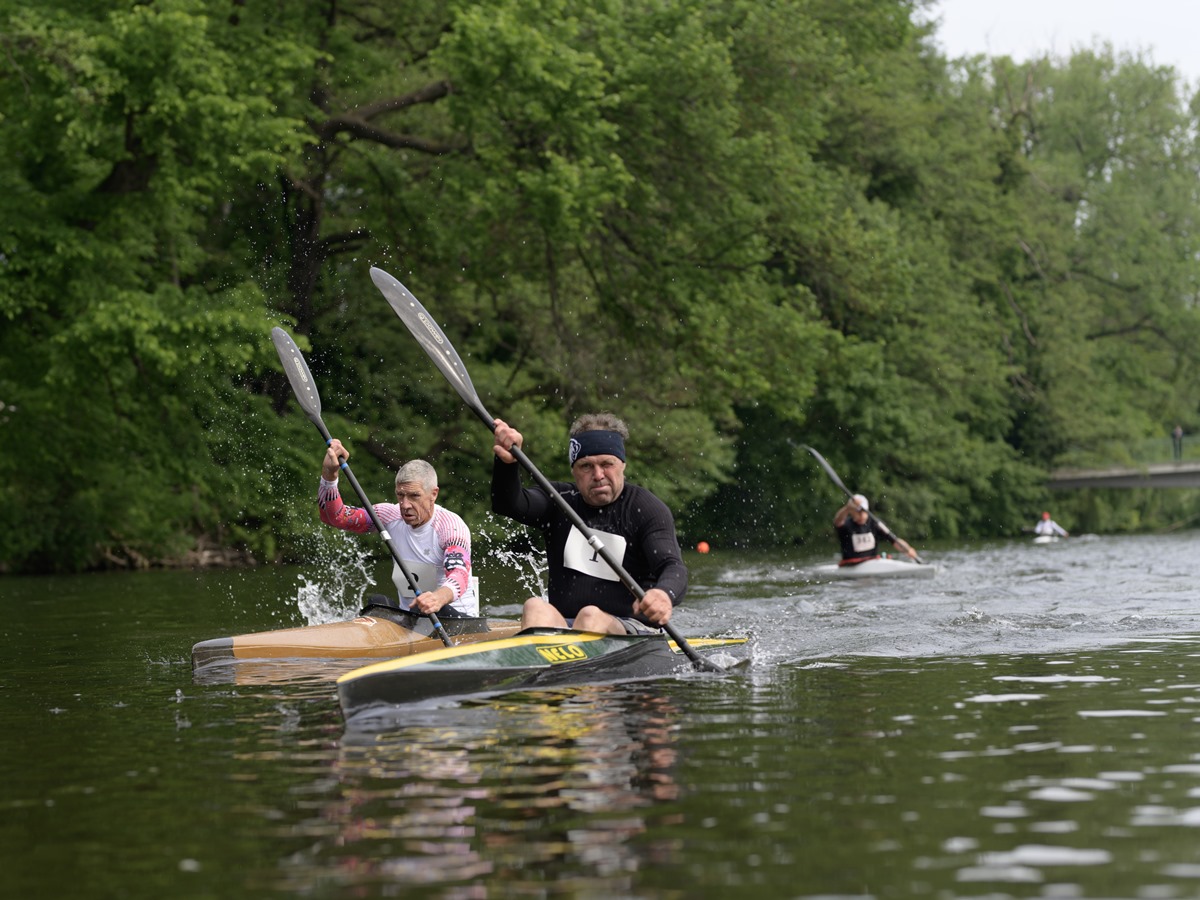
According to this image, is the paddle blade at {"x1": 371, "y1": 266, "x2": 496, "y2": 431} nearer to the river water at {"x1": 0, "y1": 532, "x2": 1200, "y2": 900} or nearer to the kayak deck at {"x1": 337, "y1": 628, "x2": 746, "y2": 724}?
the river water at {"x1": 0, "y1": 532, "x2": 1200, "y2": 900}

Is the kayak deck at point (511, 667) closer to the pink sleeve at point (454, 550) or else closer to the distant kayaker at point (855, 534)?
the pink sleeve at point (454, 550)

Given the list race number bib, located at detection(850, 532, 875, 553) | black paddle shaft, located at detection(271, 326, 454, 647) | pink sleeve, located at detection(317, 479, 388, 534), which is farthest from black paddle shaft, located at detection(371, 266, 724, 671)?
race number bib, located at detection(850, 532, 875, 553)

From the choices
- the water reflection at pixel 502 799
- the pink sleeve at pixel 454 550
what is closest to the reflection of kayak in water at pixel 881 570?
the pink sleeve at pixel 454 550

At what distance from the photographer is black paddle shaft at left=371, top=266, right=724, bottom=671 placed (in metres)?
9.84

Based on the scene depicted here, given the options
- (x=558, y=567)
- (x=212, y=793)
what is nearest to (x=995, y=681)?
(x=558, y=567)

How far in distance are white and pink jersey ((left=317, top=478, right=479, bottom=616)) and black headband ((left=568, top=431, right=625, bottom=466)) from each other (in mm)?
1673

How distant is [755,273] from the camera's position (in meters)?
30.9

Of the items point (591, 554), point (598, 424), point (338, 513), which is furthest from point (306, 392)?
point (598, 424)

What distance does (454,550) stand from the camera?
11352 mm

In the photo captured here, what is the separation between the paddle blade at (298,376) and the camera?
13586 mm

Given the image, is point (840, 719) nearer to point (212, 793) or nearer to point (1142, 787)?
point (1142, 787)

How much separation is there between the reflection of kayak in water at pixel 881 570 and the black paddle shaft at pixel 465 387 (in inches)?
491

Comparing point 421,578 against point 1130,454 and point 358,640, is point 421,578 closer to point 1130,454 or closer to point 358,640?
point 358,640

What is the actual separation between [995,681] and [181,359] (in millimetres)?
15808
